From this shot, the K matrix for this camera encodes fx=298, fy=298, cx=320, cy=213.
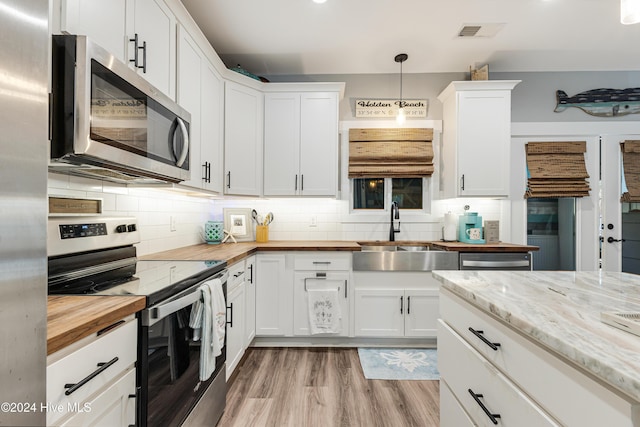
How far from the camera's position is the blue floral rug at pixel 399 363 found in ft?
7.47

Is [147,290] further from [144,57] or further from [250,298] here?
[250,298]

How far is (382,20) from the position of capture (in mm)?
2463

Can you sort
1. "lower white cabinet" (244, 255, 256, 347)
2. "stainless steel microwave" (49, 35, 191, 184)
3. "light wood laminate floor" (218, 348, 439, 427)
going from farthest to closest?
"lower white cabinet" (244, 255, 256, 347) → "light wood laminate floor" (218, 348, 439, 427) → "stainless steel microwave" (49, 35, 191, 184)

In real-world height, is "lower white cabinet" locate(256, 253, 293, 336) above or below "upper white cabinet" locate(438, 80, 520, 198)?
below

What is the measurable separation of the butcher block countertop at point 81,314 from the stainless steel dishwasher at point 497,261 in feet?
8.31

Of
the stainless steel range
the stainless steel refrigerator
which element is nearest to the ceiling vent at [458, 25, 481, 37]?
the stainless steel range

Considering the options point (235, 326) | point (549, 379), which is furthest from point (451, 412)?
point (235, 326)

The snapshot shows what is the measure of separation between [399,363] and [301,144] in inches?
86.5

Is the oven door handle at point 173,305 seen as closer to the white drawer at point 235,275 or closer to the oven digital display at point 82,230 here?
the oven digital display at point 82,230

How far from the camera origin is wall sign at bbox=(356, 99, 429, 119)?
3309mm

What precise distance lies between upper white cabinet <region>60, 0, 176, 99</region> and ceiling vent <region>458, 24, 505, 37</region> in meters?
2.32

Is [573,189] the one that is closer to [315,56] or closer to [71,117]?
[315,56]

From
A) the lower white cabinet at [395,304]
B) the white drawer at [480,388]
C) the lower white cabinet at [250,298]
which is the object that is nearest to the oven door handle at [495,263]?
the lower white cabinet at [395,304]

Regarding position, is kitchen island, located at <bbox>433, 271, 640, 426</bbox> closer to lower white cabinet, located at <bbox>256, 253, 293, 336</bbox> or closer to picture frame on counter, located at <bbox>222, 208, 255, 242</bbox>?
lower white cabinet, located at <bbox>256, 253, 293, 336</bbox>
